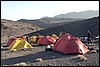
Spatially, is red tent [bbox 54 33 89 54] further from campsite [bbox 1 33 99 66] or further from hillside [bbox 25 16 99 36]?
→ hillside [bbox 25 16 99 36]

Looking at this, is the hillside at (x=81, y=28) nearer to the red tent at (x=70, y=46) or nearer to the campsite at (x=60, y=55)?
the campsite at (x=60, y=55)

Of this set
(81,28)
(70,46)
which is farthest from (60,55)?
(81,28)

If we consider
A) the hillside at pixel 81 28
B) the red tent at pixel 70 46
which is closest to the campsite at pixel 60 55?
the red tent at pixel 70 46

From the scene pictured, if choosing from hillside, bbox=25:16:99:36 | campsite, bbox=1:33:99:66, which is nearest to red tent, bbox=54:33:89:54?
campsite, bbox=1:33:99:66

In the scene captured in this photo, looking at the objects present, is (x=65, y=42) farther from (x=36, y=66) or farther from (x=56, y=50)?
(x=36, y=66)

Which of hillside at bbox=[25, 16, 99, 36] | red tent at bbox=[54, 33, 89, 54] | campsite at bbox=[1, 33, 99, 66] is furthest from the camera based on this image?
hillside at bbox=[25, 16, 99, 36]

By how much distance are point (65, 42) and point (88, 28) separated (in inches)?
1355

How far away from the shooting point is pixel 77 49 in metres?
21.7

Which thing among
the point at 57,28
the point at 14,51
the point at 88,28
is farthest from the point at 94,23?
the point at 14,51

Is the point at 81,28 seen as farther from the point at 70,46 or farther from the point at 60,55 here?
the point at 60,55

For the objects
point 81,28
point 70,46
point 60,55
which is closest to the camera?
point 60,55

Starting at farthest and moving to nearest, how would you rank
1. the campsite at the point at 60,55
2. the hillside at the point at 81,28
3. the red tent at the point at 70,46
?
the hillside at the point at 81,28, the red tent at the point at 70,46, the campsite at the point at 60,55

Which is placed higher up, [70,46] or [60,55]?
[70,46]

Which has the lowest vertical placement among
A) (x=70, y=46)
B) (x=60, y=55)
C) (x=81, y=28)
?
(x=81, y=28)
